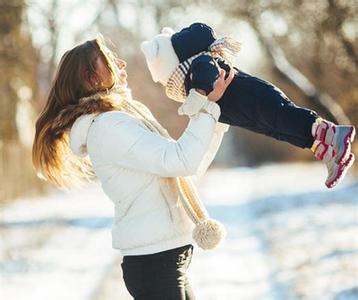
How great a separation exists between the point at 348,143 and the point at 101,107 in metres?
1.00

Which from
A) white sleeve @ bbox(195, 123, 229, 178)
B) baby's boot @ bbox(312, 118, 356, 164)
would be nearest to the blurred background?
white sleeve @ bbox(195, 123, 229, 178)

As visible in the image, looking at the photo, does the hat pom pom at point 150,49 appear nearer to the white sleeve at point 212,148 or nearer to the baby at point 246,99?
the baby at point 246,99

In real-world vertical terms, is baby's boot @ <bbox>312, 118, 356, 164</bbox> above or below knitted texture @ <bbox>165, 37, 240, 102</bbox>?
below

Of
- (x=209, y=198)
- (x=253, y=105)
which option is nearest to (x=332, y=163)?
(x=253, y=105)

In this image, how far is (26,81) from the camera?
21172mm

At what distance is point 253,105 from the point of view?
11.0ft

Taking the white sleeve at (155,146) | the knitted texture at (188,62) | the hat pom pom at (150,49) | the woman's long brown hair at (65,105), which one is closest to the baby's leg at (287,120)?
the knitted texture at (188,62)

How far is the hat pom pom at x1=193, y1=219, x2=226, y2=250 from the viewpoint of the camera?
3344mm

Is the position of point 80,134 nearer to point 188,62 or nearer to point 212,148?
point 188,62

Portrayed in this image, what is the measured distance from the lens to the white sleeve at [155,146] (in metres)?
3.12

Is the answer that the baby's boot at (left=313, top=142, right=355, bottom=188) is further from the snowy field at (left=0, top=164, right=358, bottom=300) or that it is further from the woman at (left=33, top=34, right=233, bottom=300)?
the snowy field at (left=0, top=164, right=358, bottom=300)

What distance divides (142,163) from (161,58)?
1.81 ft

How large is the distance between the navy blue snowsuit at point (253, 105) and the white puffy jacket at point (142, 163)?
0.16m

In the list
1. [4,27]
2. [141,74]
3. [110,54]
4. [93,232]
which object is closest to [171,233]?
[110,54]
